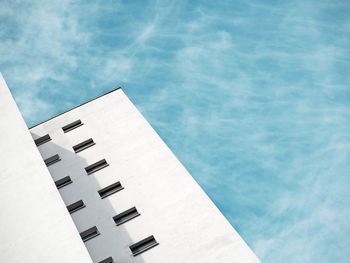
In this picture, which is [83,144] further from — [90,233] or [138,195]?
[90,233]

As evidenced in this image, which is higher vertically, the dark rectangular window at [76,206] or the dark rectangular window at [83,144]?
the dark rectangular window at [83,144]

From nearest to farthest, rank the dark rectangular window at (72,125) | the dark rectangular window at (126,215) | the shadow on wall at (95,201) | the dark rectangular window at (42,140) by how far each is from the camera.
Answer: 1. the shadow on wall at (95,201)
2. the dark rectangular window at (126,215)
3. the dark rectangular window at (42,140)
4. the dark rectangular window at (72,125)

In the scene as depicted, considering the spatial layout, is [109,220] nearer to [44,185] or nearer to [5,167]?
[44,185]

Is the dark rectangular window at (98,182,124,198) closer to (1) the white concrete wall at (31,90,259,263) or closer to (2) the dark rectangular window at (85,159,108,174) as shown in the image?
(1) the white concrete wall at (31,90,259,263)

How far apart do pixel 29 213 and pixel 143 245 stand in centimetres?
562

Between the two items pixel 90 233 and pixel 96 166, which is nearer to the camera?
pixel 90 233

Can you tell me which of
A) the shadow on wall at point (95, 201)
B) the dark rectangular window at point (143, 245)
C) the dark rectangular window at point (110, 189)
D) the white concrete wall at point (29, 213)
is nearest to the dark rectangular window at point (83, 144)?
the shadow on wall at point (95, 201)

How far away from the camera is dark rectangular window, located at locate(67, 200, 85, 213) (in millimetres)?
20281

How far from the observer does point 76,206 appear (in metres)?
20.5

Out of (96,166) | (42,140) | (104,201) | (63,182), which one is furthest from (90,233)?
(42,140)

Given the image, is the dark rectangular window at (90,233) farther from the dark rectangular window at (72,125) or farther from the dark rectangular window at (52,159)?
the dark rectangular window at (72,125)

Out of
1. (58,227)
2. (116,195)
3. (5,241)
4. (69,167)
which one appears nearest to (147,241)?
(116,195)

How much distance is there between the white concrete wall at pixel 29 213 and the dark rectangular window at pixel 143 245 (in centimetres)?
437

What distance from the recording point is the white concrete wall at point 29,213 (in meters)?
13.4
